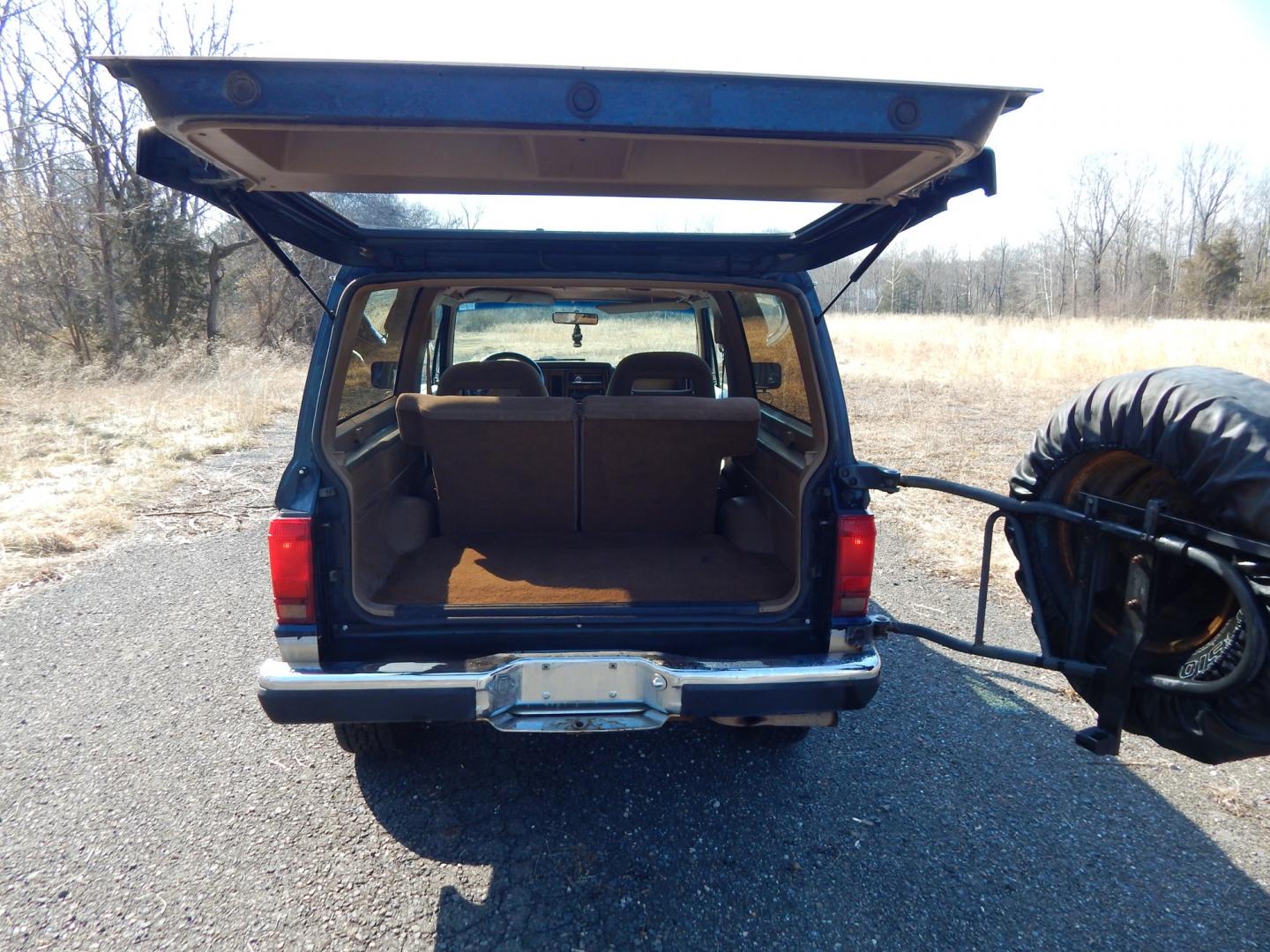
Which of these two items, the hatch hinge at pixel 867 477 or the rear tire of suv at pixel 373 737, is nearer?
the hatch hinge at pixel 867 477

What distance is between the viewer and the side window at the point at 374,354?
2.91 m

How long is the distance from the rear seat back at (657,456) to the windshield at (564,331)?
166 centimetres

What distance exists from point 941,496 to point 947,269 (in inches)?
2287

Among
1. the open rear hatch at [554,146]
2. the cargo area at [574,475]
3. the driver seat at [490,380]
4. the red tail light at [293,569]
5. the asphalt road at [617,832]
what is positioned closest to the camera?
the open rear hatch at [554,146]

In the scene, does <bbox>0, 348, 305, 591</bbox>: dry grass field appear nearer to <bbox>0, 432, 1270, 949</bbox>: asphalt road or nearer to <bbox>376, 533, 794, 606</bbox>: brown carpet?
<bbox>0, 432, 1270, 949</bbox>: asphalt road

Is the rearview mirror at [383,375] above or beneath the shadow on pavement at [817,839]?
above

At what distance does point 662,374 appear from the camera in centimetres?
399

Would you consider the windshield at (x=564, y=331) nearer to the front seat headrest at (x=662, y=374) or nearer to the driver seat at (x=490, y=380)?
the front seat headrest at (x=662, y=374)

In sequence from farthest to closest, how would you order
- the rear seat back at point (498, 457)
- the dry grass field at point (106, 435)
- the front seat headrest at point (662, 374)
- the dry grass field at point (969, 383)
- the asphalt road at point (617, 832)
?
the dry grass field at point (969, 383) < the dry grass field at point (106, 435) < the front seat headrest at point (662, 374) < the rear seat back at point (498, 457) < the asphalt road at point (617, 832)

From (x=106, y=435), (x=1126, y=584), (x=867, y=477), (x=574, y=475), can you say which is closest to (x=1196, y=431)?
(x=1126, y=584)

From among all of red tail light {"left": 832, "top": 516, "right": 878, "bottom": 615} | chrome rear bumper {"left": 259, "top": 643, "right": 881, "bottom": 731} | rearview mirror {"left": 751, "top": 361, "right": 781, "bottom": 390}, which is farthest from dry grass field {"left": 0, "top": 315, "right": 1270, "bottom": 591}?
chrome rear bumper {"left": 259, "top": 643, "right": 881, "bottom": 731}

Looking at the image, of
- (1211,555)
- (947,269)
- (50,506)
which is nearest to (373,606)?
(1211,555)

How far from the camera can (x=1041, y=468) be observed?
2.44 metres

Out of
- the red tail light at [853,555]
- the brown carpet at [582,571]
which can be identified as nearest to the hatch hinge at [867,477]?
the red tail light at [853,555]
